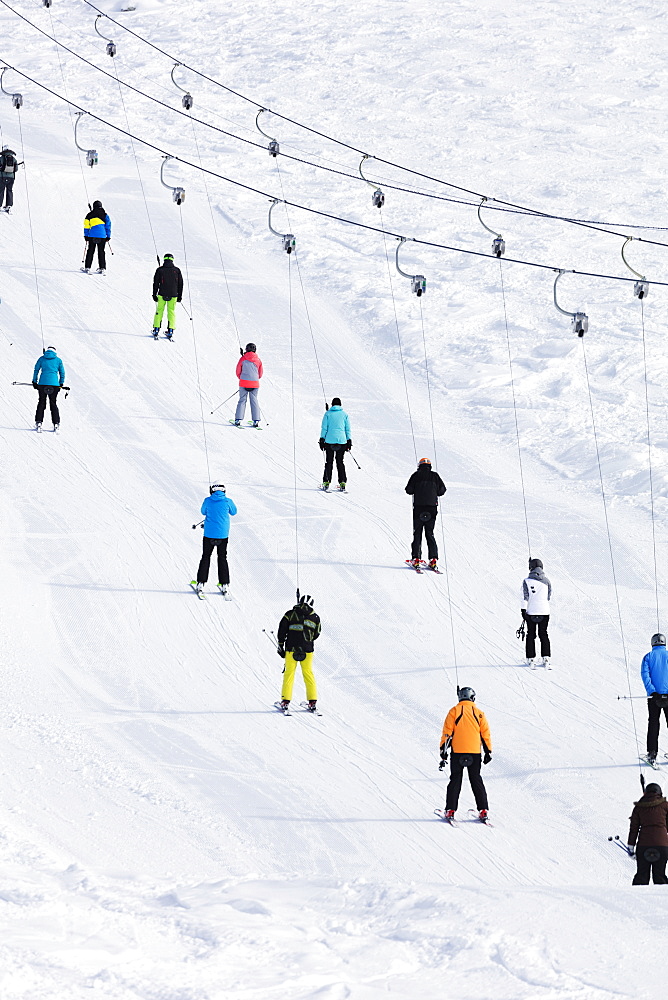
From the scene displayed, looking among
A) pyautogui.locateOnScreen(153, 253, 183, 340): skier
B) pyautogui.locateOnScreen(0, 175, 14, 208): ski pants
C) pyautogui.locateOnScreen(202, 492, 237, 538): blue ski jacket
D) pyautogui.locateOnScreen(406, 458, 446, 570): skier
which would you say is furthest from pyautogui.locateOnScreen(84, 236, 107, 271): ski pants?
pyautogui.locateOnScreen(202, 492, 237, 538): blue ski jacket

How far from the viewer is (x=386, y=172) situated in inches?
1277

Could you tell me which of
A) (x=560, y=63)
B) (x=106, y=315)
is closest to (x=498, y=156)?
(x=560, y=63)

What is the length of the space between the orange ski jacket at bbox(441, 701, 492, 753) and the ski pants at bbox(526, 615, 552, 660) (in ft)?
11.2

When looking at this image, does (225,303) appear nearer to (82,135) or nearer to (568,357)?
(568,357)

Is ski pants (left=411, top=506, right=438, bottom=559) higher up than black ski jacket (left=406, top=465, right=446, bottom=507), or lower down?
lower down

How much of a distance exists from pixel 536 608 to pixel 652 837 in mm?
4262

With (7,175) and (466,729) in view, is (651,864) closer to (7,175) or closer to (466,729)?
(466,729)

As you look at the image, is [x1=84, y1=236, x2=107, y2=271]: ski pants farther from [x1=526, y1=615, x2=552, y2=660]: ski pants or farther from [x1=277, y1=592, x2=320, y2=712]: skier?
[x1=277, y1=592, x2=320, y2=712]: skier

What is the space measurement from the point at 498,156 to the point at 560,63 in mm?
6658

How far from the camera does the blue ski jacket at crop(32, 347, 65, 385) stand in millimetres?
19031

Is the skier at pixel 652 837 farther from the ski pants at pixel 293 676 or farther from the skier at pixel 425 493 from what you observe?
the skier at pixel 425 493

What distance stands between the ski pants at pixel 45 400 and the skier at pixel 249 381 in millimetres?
2706

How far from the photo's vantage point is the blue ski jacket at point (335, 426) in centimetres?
1772

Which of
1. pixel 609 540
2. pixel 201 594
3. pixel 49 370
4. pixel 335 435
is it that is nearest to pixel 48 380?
pixel 49 370
